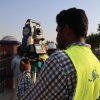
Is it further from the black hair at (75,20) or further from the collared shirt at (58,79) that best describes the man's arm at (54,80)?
the black hair at (75,20)

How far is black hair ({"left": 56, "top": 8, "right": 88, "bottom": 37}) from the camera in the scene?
2.98 metres

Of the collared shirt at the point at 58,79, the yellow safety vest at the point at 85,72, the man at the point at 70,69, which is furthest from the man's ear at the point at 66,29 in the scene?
the collared shirt at the point at 58,79

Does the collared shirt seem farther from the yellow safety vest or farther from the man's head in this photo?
the man's head

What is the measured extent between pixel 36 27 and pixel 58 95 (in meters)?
2.17

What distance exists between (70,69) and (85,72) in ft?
0.48

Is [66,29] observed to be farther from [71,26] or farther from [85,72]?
[85,72]

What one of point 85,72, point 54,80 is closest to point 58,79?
point 54,80

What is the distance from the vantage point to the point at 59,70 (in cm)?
277

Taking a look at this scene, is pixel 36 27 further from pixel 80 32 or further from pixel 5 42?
pixel 5 42

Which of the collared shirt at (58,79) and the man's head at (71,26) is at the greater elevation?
the man's head at (71,26)

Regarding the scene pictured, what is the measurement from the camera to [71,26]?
298cm

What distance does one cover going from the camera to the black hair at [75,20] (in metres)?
2.98

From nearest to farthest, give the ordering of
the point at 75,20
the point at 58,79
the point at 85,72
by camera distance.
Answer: the point at 58,79 < the point at 85,72 < the point at 75,20

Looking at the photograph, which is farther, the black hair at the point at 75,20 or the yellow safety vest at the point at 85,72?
the black hair at the point at 75,20
